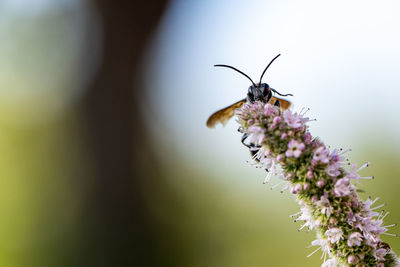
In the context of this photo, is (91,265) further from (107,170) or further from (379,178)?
(379,178)

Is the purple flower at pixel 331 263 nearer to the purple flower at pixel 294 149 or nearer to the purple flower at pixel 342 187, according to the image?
the purple flower at pixel 342 187

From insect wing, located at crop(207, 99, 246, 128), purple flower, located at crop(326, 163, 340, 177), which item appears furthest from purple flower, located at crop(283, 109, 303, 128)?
insect wing, located at crop(207, 99, 246, 128)

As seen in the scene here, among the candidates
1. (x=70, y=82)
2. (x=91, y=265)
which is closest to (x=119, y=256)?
(x=91, y=265)

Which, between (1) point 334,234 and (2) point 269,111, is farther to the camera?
(2) point 269,111

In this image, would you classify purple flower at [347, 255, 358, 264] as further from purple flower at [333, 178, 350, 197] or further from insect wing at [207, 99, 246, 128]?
insect wing at [207, 99, 246, 128]

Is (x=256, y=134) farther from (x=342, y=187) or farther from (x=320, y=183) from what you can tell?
(x=342, y=187)

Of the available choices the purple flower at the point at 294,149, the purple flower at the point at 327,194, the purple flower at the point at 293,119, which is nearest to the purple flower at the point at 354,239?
the purple flower at the point at 327,194

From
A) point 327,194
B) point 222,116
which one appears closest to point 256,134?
point 327,194

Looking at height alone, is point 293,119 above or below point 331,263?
above
